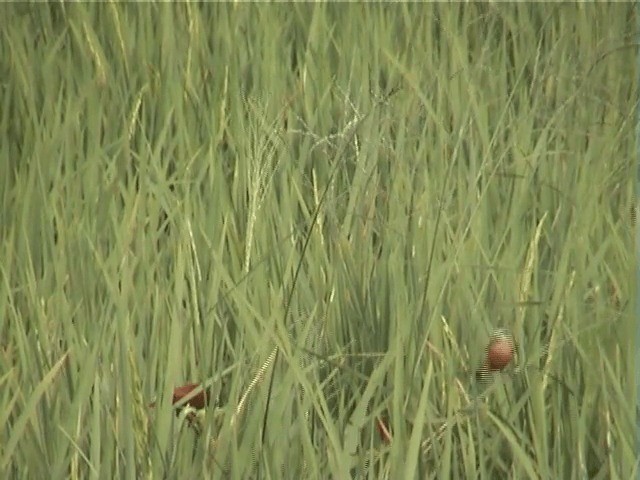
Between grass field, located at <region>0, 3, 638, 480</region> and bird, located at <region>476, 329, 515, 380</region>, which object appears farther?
bird, located at <region>476, 329, 515, 380</region>

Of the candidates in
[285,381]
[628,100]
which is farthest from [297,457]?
[628,100]

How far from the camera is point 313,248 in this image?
1195 millimetres

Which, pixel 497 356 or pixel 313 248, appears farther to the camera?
pixel 313 248

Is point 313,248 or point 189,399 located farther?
point 313,248

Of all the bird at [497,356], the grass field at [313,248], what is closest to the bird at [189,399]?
the grass field at [313,248]

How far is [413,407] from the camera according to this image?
39.4 inches

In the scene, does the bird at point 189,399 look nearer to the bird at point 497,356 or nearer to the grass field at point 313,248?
the grass field at point 313,248

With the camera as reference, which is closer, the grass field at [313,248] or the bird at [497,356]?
the grass field at [313,248]

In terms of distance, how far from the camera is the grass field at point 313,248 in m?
0.94

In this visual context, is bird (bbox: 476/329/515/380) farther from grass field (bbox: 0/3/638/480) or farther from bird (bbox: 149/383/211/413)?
bird (bbox: 149/383/211/413)

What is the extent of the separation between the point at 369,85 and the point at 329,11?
0.92 feet

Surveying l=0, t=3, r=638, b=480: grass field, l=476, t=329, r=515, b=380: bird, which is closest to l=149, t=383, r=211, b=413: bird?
l=0, t=3, r=638, b=480: grass field

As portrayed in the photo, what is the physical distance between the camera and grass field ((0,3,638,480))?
3.07 feet

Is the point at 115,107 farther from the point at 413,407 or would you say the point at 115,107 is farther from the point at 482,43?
the point at 413,407
